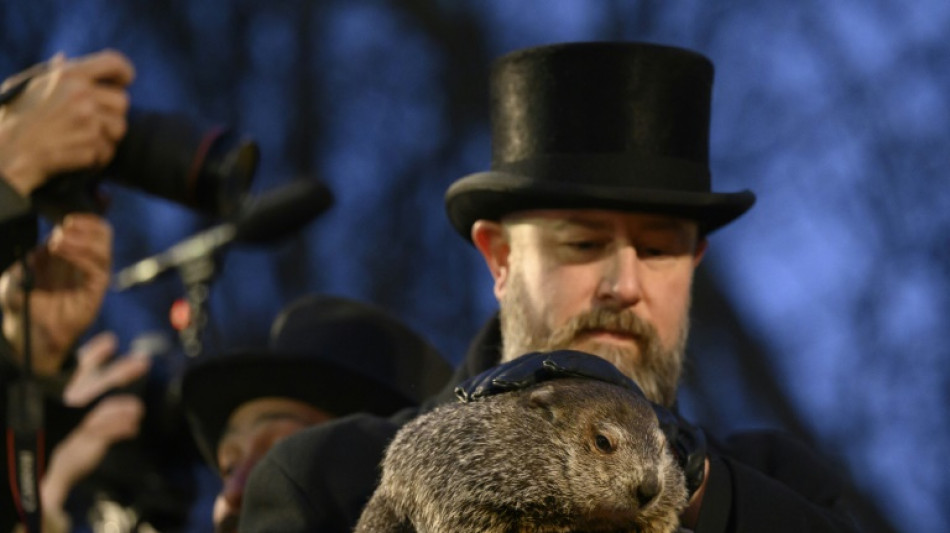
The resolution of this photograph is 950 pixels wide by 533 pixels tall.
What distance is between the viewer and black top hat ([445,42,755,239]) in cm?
357

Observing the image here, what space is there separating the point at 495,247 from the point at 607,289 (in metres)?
0.42

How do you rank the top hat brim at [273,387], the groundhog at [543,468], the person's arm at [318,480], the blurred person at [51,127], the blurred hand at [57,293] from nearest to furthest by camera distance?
the groundhog at [543,468] → the person's arm at [318,480] → the blurred person at [51,127] → the blurred hand at [57,293] → the top hat brim at [273,387]

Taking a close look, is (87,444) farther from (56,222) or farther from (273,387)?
(56,222)

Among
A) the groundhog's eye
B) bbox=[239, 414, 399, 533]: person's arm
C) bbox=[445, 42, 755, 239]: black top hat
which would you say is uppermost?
bbox=[445, 42, 755, 239]: black top hat

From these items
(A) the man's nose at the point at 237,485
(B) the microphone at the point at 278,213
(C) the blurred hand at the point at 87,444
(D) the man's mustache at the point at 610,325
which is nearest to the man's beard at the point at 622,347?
(D) the man's mustache at the point at 610,325

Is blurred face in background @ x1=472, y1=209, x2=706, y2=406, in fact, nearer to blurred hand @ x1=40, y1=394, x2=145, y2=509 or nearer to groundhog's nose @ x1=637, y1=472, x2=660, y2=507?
groundhog's nose @ x1=637, y1=472, x2=660, y2=507

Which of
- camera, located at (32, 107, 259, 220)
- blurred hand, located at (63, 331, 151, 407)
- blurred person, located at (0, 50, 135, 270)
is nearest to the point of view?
blurred person, located at (0, 50, 135, 270)

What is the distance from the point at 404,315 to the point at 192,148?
A: 442cm

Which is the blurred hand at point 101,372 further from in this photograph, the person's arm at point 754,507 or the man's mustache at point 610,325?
the person's arm at point 754,507

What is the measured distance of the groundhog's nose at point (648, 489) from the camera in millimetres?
2658

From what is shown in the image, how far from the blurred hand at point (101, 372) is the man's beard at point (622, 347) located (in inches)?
102

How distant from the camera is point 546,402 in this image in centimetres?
273

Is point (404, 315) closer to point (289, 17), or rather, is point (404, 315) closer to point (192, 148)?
point (289, 17)

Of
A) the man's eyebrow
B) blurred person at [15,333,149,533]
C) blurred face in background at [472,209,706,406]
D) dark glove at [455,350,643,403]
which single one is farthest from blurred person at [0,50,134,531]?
dark glove at [455,350,643,403]
